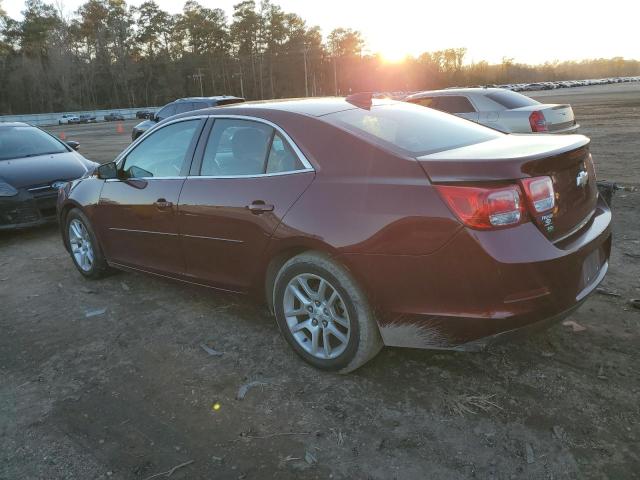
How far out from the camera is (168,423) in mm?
2863

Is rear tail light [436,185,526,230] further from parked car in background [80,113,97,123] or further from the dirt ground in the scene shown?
parked car in background [80,113,97,123]

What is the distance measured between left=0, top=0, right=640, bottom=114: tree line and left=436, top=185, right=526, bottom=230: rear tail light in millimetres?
→ 91231

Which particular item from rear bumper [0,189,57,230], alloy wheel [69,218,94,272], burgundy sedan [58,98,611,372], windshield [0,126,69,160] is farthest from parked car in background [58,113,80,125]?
burgundy sedan [58,98,611,372]

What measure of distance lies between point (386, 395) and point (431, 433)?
40 cm

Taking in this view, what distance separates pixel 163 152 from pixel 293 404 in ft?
7.84

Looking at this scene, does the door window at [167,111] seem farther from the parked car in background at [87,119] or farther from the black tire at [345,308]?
the parked car in background at [87,119]

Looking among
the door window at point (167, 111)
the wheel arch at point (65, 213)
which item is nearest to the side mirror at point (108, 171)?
the wheel arch at point (65, 213)

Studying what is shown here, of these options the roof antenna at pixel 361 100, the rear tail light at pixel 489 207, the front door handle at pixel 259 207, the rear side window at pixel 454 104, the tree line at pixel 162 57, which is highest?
the tree line at pixel 162 57

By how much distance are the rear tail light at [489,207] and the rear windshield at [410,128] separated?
1.44ft

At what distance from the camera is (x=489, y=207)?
2537 mm

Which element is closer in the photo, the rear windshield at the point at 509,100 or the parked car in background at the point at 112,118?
the rear windshield at the point at 509,100

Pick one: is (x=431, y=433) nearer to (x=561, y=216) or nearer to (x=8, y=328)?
(x=561, y=216)

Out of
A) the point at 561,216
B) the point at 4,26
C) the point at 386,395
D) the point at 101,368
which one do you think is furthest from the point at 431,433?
the point at 4,26

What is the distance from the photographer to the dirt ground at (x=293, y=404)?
2.47 m
